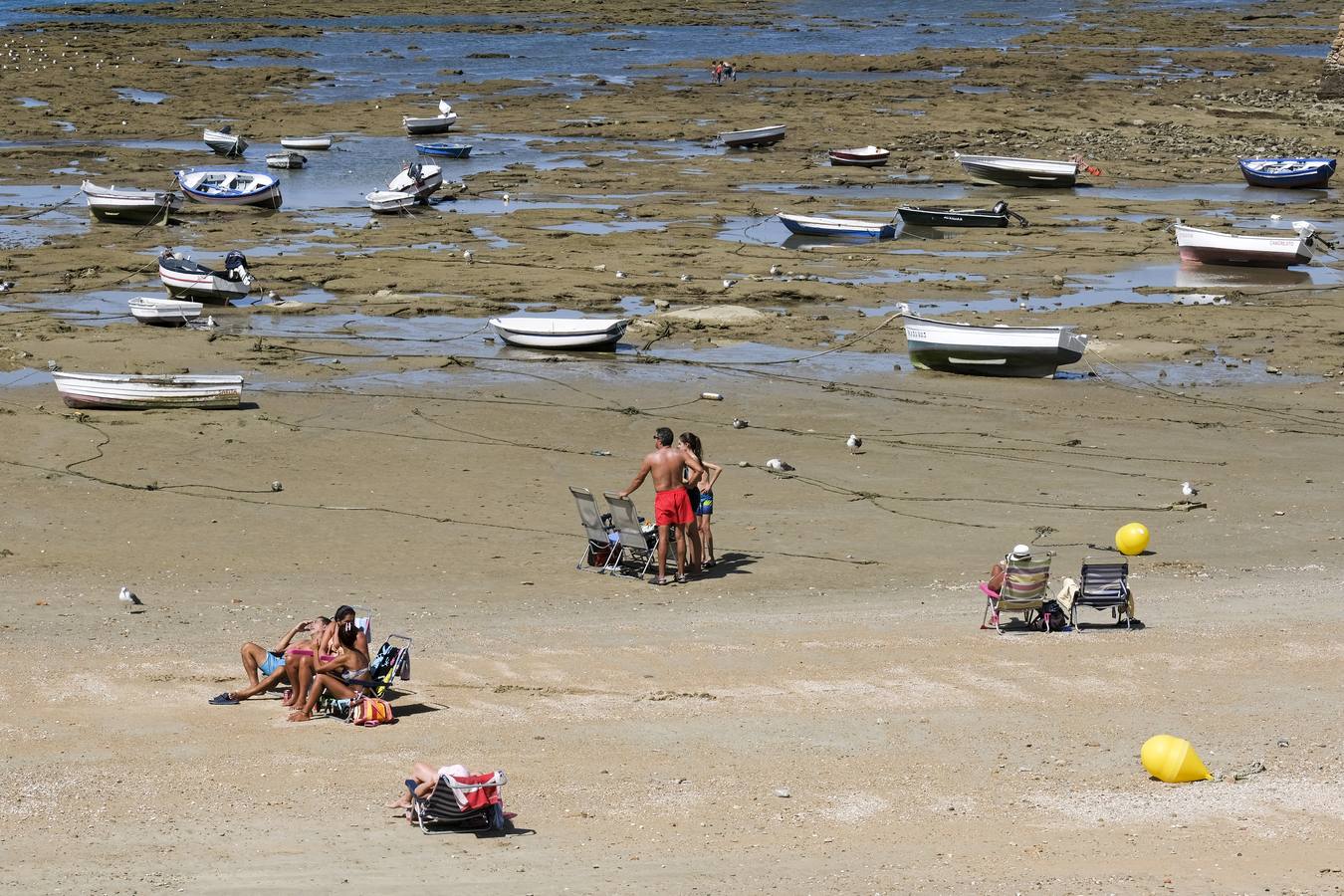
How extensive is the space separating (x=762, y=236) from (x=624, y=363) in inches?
380

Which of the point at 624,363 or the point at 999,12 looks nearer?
the point at 624,363

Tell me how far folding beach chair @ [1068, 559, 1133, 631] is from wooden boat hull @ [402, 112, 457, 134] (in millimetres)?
37470

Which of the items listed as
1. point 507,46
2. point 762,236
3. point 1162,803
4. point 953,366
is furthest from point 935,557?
point 507,46

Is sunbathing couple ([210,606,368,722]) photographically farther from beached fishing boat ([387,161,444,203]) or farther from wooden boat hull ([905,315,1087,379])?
beached fishing boat ([387,161,444,203])

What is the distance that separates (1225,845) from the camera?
29.5 feet

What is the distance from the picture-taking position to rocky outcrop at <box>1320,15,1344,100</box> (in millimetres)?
50844

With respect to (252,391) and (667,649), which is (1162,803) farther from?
(252,391)

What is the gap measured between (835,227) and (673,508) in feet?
59.7

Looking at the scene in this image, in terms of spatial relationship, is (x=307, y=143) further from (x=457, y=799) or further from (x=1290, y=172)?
(x=457, y=799)

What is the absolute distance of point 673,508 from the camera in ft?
46.2

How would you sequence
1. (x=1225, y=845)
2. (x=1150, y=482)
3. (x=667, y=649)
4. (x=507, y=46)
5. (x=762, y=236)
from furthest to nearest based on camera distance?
(x=507, y=46) < (x=762, y=236) < (x=1150, y=482) < (x=667, y=649) < (x=1225, y=845)

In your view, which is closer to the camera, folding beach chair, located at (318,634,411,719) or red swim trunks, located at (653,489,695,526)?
folding beach chair, located at (318,634,411,719)

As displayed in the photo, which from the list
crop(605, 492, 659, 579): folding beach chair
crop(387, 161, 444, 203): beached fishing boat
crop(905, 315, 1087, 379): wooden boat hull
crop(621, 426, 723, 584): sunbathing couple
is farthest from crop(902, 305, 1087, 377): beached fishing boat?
crop(387, 161, 444, 203): beached fishing boat

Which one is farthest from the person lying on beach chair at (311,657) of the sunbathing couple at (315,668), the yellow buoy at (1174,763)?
the yellow buoy at (1174,763)
